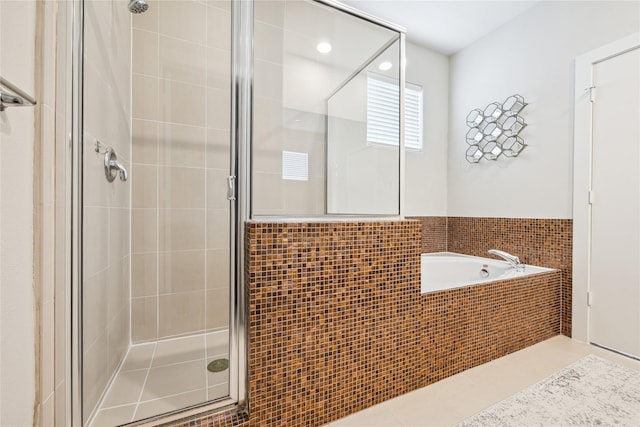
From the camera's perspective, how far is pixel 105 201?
Result: 1324 mm

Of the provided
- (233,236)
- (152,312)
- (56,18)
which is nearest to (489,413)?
(233,236)

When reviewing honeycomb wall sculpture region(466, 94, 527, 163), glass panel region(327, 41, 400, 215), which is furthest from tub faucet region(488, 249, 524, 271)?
glass panel region(327, 41, 400, 215)

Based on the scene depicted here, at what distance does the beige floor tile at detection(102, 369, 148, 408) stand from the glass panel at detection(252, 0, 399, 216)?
100 cm

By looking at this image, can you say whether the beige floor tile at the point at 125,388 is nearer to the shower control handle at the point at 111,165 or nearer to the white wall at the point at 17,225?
the white wall at the point at 17,225

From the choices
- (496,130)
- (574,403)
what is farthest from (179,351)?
(496,130)

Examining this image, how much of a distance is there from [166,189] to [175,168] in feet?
0.50

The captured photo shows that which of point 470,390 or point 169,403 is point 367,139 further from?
point 169,403

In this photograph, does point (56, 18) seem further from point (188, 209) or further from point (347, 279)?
point (347, 279)

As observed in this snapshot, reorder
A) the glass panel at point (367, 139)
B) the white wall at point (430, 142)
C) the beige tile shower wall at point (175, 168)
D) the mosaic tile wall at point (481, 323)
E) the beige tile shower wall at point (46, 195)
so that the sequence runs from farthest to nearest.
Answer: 1. the white wall at point (430, 142)
2. the beige tile shower wall at point (175, 168)
3. the glass panel at point (367, 139)
4. the mosaic tile wall at point (481, 323)
5. the beige tile shower wall at point (46, 195)

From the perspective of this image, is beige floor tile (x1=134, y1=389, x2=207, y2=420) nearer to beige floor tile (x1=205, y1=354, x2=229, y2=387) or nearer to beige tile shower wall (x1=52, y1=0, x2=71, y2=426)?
beige floor tile (x1=205, y1=354, x2=229, y2=387)

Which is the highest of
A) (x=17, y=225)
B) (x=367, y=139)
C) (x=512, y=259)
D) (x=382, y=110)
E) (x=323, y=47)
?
(x=323, y=47)

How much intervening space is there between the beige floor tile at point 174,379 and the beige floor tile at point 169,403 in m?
0.04

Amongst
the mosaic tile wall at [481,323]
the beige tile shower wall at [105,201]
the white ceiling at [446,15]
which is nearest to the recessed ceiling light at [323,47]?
the beige tile shower wall at [105,201]

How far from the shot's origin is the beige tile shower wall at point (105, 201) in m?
1.09
